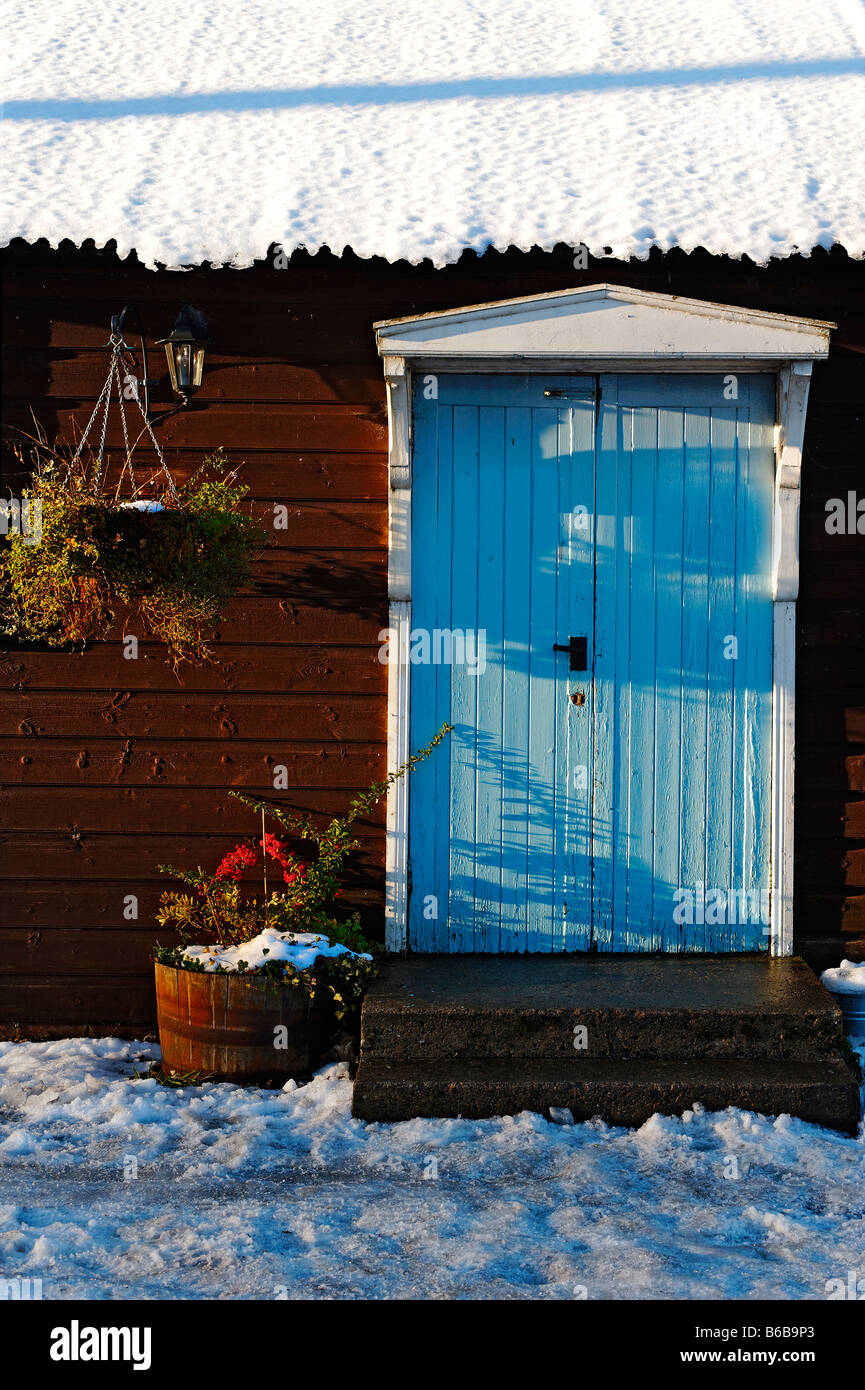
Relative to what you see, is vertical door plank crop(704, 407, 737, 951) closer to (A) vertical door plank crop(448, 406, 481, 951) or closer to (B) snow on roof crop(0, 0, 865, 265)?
(B) snow on roof crop(0, 0, 865, 265)

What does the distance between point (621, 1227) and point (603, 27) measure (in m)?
6.27

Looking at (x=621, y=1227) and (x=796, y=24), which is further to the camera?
(x=796, y=24)

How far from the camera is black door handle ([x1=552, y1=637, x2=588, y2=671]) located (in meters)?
5.28

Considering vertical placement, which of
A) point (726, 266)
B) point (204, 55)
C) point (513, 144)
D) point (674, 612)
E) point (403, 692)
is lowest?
point (403, 692)

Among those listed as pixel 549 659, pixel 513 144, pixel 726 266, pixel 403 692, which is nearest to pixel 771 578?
pixel 549 659

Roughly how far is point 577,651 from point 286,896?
1.65 metres

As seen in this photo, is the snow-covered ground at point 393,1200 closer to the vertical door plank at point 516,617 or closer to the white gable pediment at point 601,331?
the vertical door plank at point 516,617

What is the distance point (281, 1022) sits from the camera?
15.6 ft

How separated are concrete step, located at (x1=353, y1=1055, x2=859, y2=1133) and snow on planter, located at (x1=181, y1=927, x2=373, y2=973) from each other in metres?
0.56

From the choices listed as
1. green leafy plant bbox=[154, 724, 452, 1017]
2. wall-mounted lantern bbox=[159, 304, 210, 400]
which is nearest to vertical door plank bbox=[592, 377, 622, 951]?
green leafy plant bbox=[154, 724, 452, 1017]

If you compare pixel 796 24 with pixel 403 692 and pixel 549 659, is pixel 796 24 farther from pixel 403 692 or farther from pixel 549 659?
pixel 403 692

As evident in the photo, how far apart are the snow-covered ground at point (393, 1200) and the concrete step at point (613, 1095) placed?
2.6 inches

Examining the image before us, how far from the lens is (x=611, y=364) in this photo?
5.25 m

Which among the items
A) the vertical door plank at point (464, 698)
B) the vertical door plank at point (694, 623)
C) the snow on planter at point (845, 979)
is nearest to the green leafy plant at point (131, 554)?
the vertical door plank at point (464, 698)
